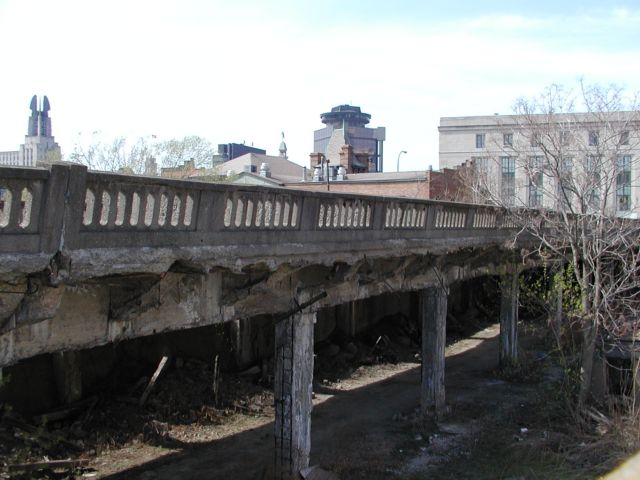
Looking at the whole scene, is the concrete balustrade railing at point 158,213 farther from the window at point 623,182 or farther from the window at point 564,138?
the window at point 623,182

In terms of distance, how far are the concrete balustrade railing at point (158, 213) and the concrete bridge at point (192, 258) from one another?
0.05 feet

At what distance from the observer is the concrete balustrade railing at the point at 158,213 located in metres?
5.92

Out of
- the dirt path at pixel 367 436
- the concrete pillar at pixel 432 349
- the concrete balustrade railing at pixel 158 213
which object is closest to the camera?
the concrete balustrade railing at pixel 158 213

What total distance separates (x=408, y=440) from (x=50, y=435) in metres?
7.85

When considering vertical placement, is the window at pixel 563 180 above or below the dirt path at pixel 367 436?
above

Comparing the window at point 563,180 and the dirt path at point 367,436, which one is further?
the window at point 563,180

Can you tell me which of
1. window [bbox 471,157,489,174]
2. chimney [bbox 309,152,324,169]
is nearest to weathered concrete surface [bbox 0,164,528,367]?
window [bbox 471,157,489,174]

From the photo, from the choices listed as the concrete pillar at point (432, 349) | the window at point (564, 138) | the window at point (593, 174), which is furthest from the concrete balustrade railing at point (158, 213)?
the window at point (564, 138)

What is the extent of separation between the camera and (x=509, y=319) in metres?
22.6

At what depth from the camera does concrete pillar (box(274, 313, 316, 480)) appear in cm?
1127

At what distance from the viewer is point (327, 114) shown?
170 m

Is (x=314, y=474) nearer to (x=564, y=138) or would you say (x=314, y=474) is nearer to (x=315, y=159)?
(x=564, y=138)

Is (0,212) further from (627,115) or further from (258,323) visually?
(627,115)

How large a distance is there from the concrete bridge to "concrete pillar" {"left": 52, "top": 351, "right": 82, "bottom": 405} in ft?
0.18
